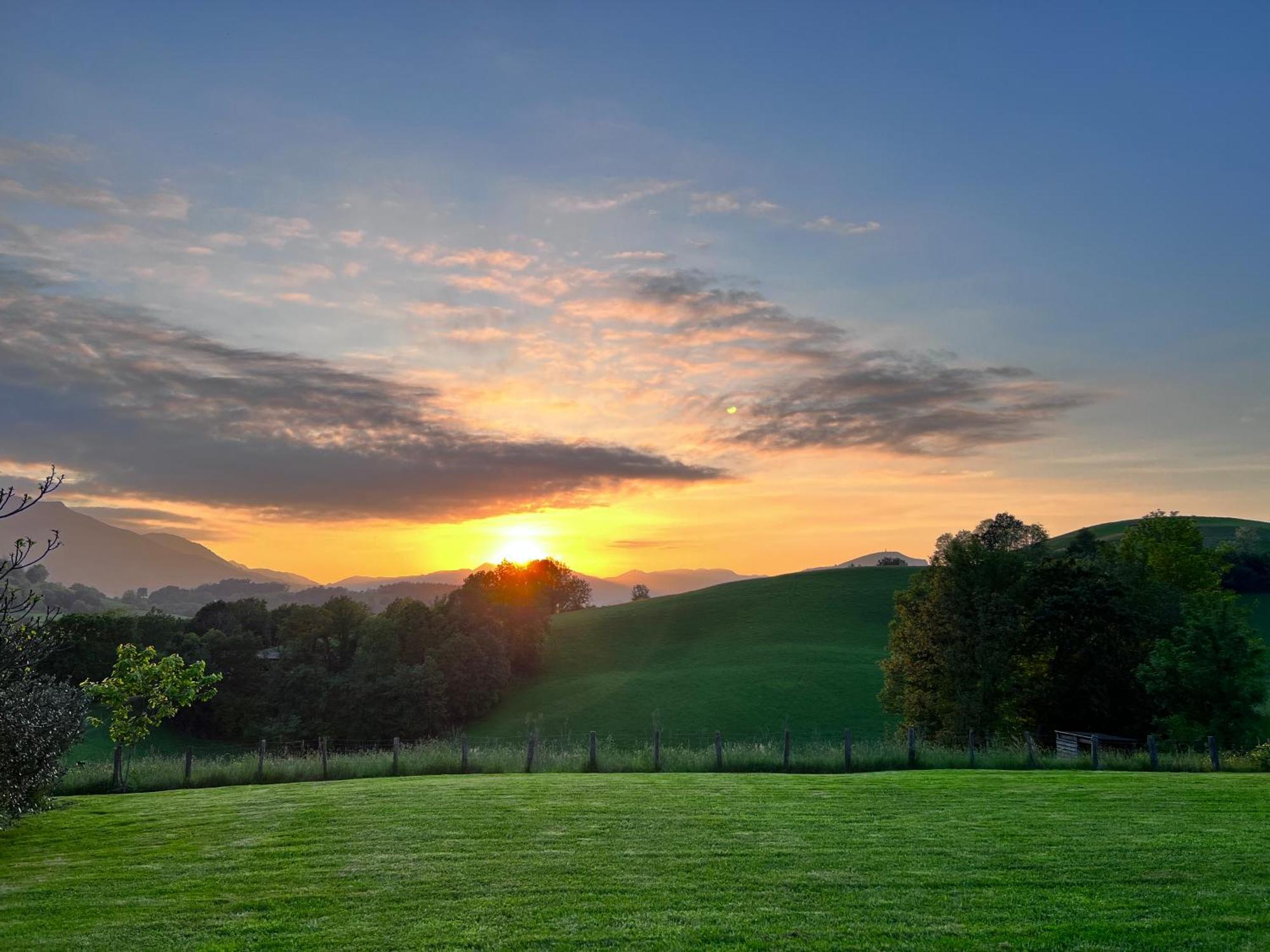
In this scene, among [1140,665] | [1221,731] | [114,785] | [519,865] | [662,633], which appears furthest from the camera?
[662,633]

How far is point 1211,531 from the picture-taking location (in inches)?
5699

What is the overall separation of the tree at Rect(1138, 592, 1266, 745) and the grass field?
21.7 meters

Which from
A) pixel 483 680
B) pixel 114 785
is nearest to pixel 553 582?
pixel 483 680

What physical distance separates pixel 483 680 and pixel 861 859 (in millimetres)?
65059

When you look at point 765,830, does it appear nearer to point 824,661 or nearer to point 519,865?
point 519,865

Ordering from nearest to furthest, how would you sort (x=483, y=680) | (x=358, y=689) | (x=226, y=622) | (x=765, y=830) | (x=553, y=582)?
(x=765, y=830)
(x=358, y=689)
(x=483, y=680)
(x=226, y=622)
(x=553, y=582)

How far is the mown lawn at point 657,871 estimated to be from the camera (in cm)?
1100

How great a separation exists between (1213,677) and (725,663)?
45.7 m

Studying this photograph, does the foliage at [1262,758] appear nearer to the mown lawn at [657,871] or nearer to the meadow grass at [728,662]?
the mown lawn at [657,871]

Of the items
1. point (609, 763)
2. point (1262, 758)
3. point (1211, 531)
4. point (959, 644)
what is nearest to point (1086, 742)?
point (959, 644)

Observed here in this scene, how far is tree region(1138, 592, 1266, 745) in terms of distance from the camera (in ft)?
145

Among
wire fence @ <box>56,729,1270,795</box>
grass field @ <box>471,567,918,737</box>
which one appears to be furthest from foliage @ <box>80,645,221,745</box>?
grass field @ <box>471,567,918,737</box>

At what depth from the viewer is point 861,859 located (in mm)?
14383

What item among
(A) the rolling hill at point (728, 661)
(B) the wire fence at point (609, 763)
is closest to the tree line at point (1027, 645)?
(A) the rolling hill at point (728, 661)
